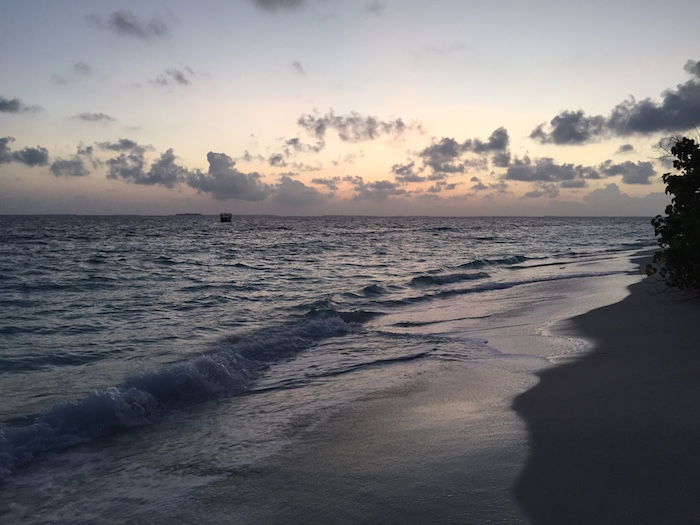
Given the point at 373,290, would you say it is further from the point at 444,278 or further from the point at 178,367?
the point at 178,367

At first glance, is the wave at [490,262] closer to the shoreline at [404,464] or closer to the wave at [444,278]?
the wave at [444,278]

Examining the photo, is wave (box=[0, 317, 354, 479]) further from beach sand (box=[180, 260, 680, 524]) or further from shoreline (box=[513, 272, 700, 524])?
shoreline (box=[513, 272, 700, 524])

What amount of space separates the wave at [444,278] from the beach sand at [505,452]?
608 inches

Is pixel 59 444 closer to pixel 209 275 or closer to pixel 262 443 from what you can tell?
pixel 262 443

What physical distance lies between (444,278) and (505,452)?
68.3 ft

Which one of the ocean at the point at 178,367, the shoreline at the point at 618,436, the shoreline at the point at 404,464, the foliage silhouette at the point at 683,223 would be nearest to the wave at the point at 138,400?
the ocean at the point at 178,367

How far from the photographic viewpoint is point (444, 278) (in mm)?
25797

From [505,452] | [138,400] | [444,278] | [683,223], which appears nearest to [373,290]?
[444,278]

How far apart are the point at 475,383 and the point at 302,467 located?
149 inches

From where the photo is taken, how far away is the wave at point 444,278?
24828mm

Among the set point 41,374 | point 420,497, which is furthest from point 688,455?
point 41,374

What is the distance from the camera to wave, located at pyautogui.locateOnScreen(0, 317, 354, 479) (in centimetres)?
653

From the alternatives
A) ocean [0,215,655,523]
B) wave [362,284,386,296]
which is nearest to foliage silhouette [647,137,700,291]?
ocean [0,215,655,523]

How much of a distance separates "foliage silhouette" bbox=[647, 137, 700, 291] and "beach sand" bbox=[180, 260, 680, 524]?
334 cm
